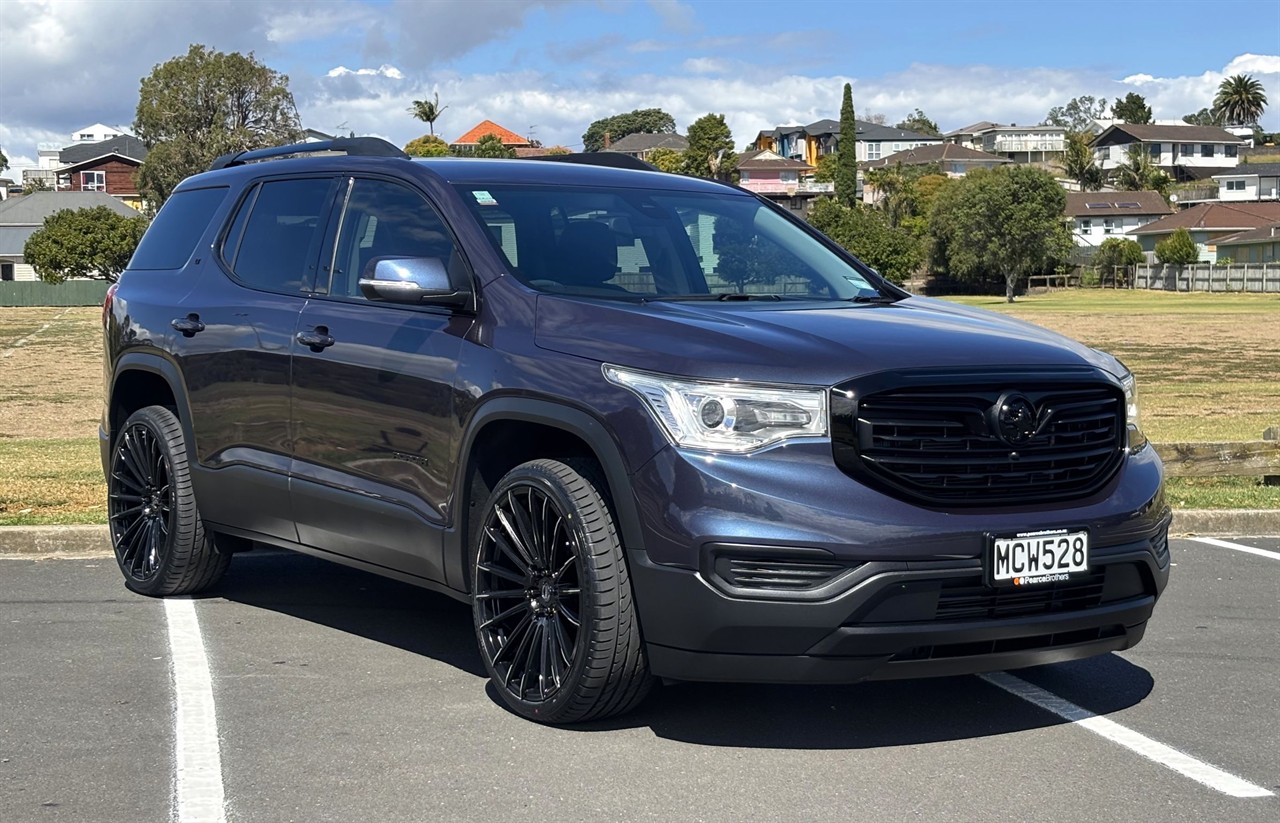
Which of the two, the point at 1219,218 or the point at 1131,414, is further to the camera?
the point at 1219,218

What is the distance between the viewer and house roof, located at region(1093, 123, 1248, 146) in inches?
6403

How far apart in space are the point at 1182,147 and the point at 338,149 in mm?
169807

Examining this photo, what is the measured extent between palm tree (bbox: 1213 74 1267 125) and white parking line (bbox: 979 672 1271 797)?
19750 centimetres

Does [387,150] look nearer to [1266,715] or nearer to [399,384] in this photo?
[399,384]

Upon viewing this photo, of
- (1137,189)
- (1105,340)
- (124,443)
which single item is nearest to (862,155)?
(1137,189)

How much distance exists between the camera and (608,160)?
7355 mm

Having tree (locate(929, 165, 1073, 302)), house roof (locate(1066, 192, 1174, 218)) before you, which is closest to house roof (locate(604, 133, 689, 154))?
house roof (locate(1066, 192, 1174, 218))

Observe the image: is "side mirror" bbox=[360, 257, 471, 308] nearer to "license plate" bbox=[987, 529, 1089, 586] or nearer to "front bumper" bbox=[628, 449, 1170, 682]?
"front bumper" bbox=[628, 449, 1170, 682]

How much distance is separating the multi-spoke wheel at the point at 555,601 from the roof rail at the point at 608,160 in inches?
87.0

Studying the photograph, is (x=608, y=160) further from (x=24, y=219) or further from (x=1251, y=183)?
(x=1251, y=183)

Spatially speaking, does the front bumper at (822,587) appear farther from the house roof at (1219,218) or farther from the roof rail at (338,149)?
the house roof at (1219,218)

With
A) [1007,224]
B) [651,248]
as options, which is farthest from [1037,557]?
[1007,224]

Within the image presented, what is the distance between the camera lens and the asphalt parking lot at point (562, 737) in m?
4.56

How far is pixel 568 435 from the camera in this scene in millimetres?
5387
